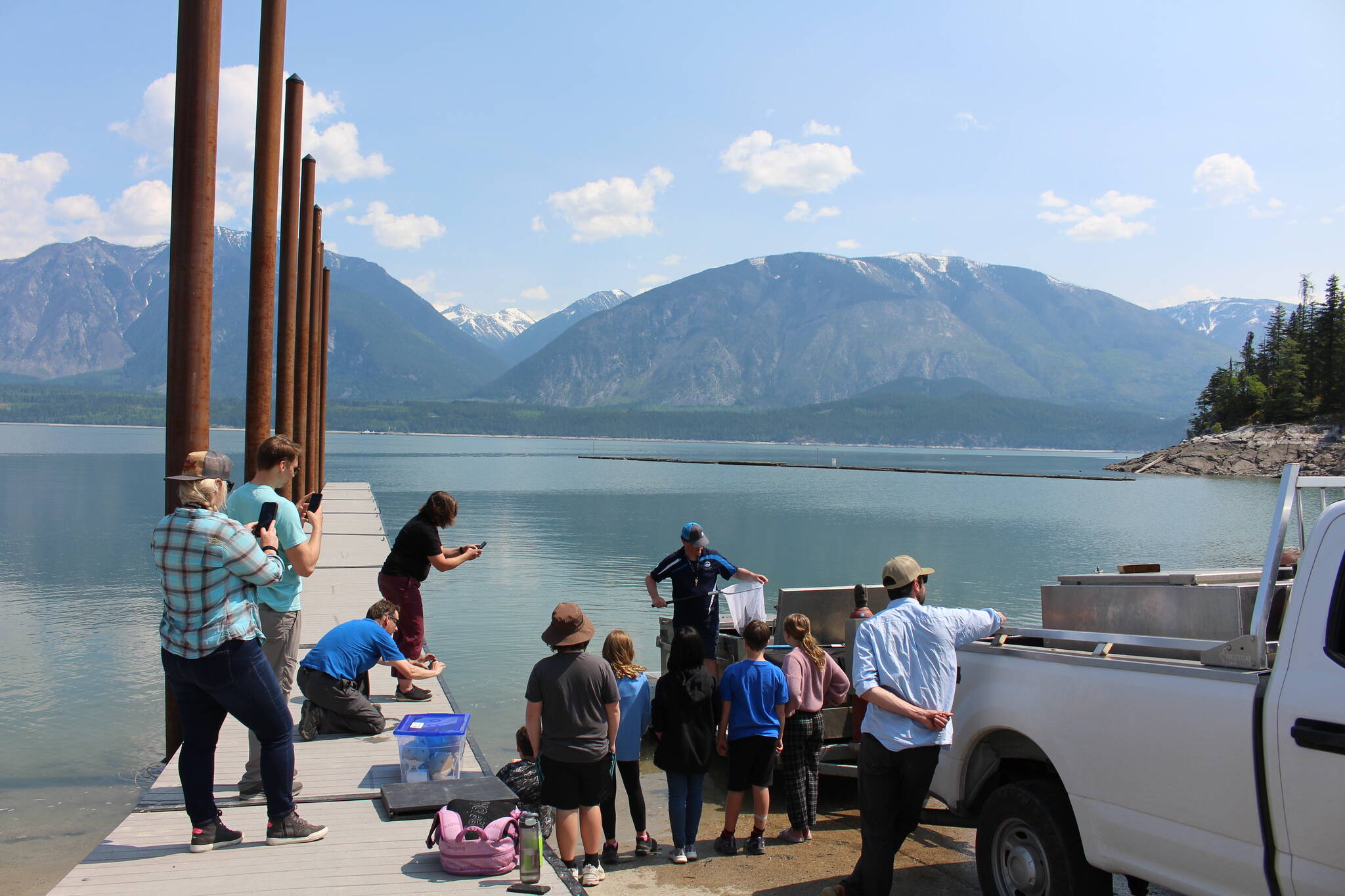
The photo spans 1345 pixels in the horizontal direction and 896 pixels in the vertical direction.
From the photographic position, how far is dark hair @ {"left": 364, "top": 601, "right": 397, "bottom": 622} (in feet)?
29.3

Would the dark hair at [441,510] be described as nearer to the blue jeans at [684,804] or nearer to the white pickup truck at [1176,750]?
the blue jeans at [684,804]

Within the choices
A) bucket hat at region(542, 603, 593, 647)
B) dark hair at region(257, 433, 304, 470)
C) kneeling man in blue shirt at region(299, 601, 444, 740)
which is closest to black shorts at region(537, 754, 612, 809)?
bucket hat at region(542, 603, 593, 647)

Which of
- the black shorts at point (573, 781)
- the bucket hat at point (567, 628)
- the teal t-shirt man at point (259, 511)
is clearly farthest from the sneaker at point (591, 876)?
the teal t-shirt man at point (259, 511)

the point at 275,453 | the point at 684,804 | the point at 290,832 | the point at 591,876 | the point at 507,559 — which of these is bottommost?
the point at 507,559

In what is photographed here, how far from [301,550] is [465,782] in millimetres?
1817

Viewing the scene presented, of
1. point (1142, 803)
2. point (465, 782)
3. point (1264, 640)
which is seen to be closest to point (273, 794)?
point (465, 782)

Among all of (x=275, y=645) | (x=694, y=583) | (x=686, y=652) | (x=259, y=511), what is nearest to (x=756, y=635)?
(x=686, y=652)

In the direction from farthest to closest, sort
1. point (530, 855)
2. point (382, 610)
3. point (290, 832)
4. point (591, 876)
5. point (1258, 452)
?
point (1258, 452) → point (382, 610) → point (591, 876) → point (290, 832) → point (530, 855)

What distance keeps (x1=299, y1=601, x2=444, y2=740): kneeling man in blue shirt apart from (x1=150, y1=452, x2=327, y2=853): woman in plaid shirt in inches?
99.1

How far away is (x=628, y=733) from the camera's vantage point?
22.4 ft

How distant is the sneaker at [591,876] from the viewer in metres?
6.46

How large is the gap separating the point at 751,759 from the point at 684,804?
21.6 inches

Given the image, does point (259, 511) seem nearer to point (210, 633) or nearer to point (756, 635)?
point (210, 633)

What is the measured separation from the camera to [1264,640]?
395 centimetres
